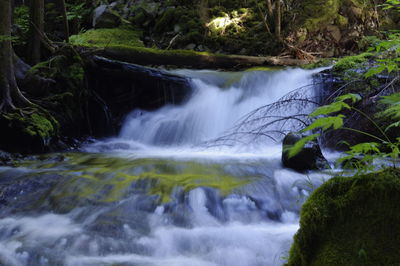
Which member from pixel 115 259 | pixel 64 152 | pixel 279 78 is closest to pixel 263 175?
pixel 115 259

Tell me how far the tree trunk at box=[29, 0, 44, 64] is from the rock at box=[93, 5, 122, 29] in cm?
643

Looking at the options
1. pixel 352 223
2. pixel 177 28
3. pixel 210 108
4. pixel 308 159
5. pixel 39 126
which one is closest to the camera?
pixel 352 223

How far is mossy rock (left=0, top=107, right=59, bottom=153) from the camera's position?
606 cm

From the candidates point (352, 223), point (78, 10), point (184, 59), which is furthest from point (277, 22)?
point (352, 223)

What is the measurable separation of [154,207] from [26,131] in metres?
3.54

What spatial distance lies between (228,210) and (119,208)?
50.1 inches

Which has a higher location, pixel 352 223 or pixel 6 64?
pixel 6 64

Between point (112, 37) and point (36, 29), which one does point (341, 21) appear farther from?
point (36, 29)

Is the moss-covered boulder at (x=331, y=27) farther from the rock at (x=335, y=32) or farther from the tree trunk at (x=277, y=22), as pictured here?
the tree trunk at (x=277, y=22)

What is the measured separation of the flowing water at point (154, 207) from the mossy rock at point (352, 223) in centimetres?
53

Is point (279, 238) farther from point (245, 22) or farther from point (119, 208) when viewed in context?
point (245, 22)

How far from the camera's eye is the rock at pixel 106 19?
14.0m

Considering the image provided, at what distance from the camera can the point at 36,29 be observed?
7.57 meters

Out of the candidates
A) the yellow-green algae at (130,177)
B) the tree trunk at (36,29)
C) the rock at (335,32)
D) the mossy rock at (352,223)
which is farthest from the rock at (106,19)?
the mossy rock at (352,223)
